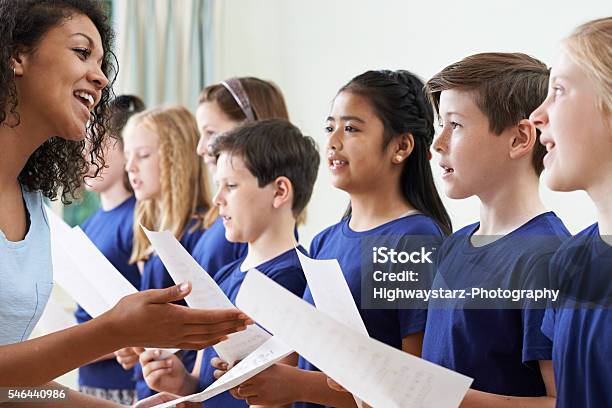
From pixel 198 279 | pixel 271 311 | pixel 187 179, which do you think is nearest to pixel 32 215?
pixel 198 279

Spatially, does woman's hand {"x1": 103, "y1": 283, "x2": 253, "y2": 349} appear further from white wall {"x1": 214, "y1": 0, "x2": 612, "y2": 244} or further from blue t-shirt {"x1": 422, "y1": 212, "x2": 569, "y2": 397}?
white wall {"x1": 214, "y1": 0, "x2": 612, "y2": 244}

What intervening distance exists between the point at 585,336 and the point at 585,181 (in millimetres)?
200

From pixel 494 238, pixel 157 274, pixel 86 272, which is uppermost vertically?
pixel 494 238

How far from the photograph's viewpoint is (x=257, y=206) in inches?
76.6

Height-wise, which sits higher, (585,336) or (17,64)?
(17,64)

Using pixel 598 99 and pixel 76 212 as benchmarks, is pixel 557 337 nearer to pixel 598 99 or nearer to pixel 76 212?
pixel 598 99

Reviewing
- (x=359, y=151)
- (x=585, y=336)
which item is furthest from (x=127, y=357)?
(x=585, y=336)

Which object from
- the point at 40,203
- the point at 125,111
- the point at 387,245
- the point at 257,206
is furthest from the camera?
the point at 125,111

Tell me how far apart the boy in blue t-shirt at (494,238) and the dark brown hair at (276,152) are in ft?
2.01

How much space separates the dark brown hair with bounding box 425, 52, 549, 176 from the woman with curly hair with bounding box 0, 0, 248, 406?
0.52m

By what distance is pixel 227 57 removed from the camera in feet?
12.5

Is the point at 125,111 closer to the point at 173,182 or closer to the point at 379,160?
the point at 173,182

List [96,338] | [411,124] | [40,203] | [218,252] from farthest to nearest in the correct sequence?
[218,252]
[411,124]
[40,203]
[96,338]

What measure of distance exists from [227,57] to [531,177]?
2616 millimetres
